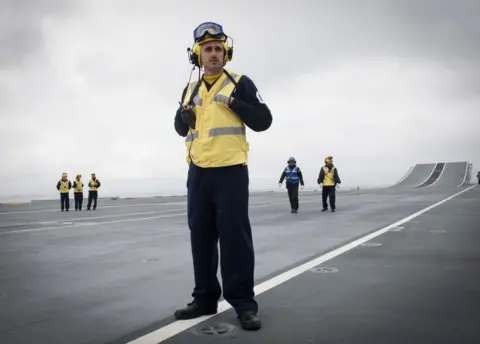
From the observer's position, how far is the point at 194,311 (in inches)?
131

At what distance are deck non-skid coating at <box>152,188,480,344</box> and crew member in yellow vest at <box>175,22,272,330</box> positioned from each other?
0.25 meters

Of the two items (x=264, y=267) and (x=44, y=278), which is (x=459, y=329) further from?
(x=44, y=278)

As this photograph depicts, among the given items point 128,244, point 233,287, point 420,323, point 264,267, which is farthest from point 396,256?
point 128,244

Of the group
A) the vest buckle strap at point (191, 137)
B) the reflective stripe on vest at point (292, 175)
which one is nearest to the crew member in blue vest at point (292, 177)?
the reflective stripe on vest at point (292, 175)

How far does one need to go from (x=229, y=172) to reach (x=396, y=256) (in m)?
3.67

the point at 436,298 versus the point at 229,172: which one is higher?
the point at 229,172

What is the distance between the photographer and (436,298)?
150 inches

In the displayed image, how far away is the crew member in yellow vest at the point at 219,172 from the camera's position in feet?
10.9

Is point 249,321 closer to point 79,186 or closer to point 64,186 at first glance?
point 64,186

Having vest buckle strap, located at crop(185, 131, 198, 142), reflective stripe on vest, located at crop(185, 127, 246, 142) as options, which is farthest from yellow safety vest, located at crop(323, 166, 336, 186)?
reflective stripe on vest, located at crop(185, 127, 246, 142)

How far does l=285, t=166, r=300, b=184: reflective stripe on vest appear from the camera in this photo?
16142 millimetres

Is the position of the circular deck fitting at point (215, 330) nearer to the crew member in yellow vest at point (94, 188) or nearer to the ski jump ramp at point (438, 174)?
the crew member in yellow vest at point (94, 188)

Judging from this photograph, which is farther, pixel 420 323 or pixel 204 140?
pixel 204 140

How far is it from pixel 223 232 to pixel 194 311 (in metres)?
0.62
